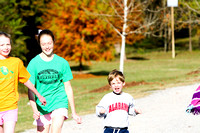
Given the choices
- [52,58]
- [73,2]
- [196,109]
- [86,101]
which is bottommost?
[86,101]

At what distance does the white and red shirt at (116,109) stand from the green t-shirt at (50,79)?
0.62 m

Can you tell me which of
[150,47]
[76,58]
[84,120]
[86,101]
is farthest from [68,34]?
[150,47]

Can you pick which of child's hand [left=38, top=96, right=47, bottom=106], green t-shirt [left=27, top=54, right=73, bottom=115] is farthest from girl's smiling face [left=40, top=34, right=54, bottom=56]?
child's hand [left=38, top=96, right=47, bottom=106]

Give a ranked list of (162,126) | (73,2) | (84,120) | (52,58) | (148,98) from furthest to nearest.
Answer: (73,2)
(148,98)
(84,120)
(162,126)
(52,58)

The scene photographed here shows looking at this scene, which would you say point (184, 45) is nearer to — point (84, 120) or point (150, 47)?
point (150, 47)

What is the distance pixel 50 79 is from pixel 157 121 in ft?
15.2

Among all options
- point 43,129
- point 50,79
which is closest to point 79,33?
point 43,129

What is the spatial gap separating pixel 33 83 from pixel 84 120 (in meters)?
5.15

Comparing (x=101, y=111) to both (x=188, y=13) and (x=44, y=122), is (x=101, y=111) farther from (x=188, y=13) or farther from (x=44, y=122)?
(x=188, y=13)

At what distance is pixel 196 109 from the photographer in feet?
16.3

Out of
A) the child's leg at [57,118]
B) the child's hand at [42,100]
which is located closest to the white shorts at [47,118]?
the child's leg at [57,118]

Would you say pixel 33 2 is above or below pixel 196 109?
above

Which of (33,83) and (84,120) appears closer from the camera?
(33,83)

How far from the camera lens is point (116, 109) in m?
5.05
